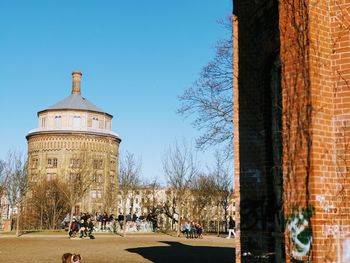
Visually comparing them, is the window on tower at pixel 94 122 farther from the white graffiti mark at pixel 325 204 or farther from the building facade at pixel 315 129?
the white graffiti mark at pixel 325 204

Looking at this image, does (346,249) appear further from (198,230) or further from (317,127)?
(198,230)

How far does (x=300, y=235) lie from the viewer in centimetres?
652

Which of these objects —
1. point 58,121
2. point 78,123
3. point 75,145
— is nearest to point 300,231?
point 75,145

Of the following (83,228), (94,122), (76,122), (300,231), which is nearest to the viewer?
(300,231)

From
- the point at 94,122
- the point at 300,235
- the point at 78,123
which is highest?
the point at 94,122

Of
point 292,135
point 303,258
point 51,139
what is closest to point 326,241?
point 303,258

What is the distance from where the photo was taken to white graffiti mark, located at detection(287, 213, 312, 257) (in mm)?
6398

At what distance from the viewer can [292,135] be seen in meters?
6.85

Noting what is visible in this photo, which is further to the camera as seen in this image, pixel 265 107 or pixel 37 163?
pixel 37 163

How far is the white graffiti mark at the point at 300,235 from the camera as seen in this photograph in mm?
6398

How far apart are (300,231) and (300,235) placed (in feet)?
0.18

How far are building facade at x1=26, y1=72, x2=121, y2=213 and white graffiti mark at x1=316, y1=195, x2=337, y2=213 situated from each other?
5544 cm

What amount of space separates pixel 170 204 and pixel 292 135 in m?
42.2

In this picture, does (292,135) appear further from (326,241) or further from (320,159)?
(326,241)
